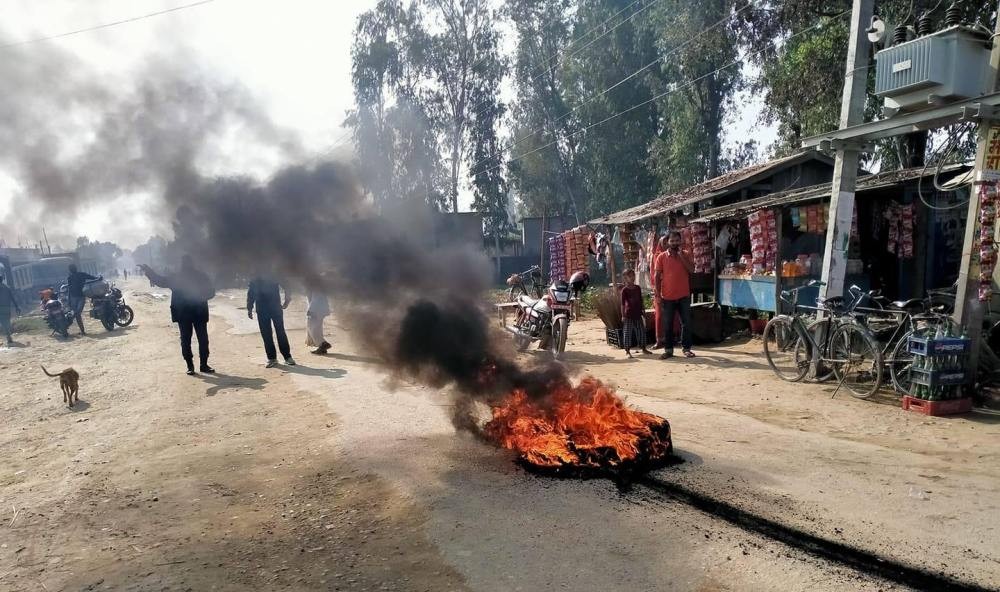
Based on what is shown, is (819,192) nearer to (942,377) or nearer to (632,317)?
(632,317)

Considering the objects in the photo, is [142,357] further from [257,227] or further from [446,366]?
[446,366]

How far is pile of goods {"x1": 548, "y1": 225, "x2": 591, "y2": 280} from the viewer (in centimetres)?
1761

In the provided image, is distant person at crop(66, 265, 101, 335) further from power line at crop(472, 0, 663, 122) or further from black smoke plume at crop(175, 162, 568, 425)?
power line at crop(472, 0, 663, 122)

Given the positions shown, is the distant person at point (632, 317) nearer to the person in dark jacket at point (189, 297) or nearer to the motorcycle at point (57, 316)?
the person in dark jacket at point (189, 297)

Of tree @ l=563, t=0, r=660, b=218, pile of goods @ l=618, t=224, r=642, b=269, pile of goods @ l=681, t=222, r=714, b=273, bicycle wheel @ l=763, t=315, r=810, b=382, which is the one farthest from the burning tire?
tree @ l=563, t=0, r=660, b=218

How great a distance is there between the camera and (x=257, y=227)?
702 cm

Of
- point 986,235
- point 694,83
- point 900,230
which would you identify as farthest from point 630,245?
point 694,83

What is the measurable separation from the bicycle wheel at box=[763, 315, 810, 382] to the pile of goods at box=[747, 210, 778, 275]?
220 centimetres

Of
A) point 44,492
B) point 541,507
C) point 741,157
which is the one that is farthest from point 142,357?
point 741,157

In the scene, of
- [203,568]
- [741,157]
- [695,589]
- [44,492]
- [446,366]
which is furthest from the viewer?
[741,157]

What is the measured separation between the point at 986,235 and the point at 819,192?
4.52 metres

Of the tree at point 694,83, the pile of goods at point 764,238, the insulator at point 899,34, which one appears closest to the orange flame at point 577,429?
the insulator at point 899,34

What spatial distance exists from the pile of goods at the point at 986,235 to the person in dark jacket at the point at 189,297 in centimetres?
946

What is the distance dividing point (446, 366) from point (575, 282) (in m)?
5.71
